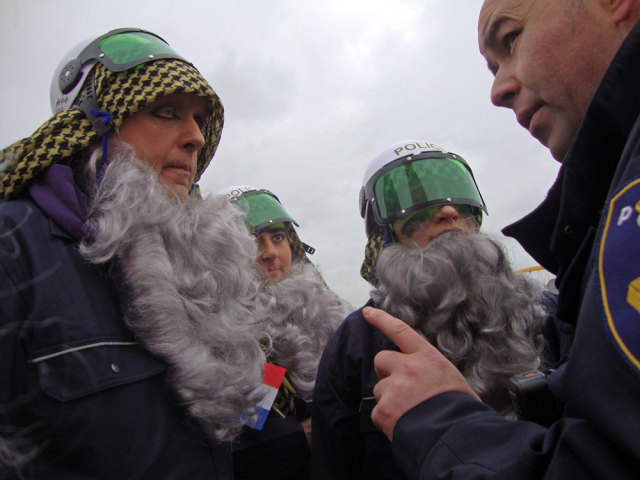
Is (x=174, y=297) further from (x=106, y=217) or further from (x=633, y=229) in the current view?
(x=633, y=229)

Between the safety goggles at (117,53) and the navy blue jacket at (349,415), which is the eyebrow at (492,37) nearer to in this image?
the navy blue jacket at (349,415)

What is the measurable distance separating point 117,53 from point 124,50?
0.04 m

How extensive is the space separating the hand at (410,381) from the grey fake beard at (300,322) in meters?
1.50

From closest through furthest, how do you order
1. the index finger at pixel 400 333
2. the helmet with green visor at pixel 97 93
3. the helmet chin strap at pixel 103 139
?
1. the index finger at pixel 400 333
2. the helmet with green visor at pixel 97 93
3. the helmet chin strap at pixel 103 139

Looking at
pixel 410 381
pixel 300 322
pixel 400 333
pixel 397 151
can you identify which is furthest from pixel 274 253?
pixel 410 381

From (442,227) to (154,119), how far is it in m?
2.02

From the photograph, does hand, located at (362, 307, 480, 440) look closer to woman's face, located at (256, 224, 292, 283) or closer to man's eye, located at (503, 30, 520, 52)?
man's eye, located at (503, 30, 520, 52)

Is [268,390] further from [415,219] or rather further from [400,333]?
[415,219]

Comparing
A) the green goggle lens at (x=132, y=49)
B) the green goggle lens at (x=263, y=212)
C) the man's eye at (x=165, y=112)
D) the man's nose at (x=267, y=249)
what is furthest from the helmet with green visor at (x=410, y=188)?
the green goggle lens at (x=132, y=49)

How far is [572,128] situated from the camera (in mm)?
1378

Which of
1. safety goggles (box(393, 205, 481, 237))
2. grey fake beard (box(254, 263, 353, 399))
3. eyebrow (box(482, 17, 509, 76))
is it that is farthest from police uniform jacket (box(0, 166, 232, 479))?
safety goggles (box(393, 205, 481, 237))

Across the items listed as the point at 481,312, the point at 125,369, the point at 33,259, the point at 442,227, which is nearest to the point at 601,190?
the point at 481,312

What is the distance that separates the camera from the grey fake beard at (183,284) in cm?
160

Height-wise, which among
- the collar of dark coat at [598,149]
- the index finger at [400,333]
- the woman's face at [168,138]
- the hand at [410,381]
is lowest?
the hand at [410,381]
